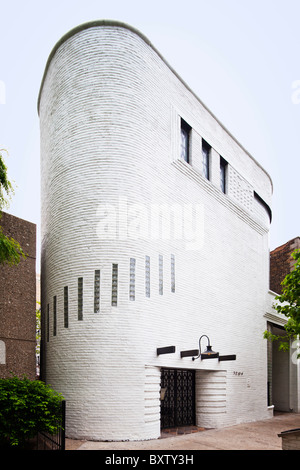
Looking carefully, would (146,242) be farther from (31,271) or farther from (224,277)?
(224,277)

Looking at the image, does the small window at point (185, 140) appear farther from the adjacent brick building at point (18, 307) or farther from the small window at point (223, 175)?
the adjacent brick building at point (18, 307)

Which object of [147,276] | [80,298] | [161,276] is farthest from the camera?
[161,276]

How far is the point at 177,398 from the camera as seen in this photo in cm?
1711

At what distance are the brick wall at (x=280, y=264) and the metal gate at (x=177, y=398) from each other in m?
14.6

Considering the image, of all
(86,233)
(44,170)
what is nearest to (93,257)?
(86,233)

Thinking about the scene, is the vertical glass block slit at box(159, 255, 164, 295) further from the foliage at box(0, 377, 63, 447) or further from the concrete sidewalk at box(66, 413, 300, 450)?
the foliage at box(0, 377, 63, 447)

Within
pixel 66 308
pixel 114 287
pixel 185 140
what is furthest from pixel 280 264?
pixel 66 308

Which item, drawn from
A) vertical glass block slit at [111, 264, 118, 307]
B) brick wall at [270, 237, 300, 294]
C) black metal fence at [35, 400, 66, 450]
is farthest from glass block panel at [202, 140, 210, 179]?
brick wall at [270, 237, 300, 294]

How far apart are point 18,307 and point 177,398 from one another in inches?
249

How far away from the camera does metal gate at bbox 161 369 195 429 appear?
16.6 meters

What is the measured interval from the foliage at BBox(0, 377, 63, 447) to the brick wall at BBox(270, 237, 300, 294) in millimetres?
21891

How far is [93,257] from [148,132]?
178 inches

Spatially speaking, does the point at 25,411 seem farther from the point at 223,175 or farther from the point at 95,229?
the point at 223,175

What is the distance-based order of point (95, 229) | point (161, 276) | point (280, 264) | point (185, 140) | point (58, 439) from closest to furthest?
point (58, 439)
point (95, 229)
point (161, 276)
point (185, 140)
point (280, 264)
